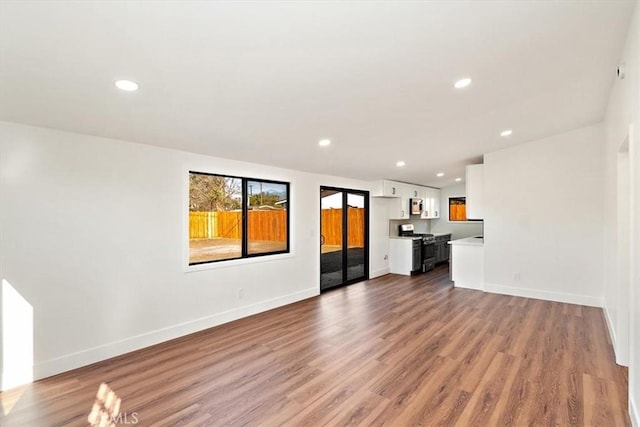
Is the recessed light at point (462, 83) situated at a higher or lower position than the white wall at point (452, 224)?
higher

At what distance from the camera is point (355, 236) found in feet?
22.6

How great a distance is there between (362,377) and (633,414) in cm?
188

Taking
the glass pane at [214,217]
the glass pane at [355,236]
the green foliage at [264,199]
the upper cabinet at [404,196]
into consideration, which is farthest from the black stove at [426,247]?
the glass pane at [214,217]

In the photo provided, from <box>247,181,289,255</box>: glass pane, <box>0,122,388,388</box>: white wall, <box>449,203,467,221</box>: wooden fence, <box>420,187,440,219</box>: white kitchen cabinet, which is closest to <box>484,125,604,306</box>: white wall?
<box>420,187,440,219</box>: white kitchen cabinet

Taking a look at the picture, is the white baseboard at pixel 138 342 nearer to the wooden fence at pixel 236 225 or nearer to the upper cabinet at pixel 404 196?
the wooden fence at pixel 236 225

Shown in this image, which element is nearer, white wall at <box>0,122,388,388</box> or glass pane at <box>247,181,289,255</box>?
white wall at <box>0,122,388,388</box>

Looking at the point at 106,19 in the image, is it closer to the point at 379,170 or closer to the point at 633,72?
the point at 633,72

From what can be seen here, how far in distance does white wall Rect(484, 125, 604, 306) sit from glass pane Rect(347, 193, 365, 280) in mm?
2457

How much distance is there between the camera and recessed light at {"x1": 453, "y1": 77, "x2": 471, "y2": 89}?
2.72 metres

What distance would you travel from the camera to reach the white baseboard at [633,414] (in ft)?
6.69

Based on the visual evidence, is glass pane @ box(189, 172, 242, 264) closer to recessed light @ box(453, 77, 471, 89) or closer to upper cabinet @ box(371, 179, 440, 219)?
recessed light @ box(453, 77, 471, 89)

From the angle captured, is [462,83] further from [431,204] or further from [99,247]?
[431,204]

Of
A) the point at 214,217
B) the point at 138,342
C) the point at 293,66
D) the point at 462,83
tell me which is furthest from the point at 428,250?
the point at 293,66

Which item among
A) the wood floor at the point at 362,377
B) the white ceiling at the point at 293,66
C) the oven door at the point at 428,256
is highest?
the white ceiling at the point at 293,66
